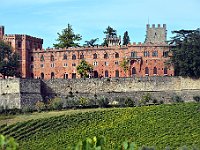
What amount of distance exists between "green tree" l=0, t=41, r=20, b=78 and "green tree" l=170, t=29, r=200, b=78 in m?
20.2

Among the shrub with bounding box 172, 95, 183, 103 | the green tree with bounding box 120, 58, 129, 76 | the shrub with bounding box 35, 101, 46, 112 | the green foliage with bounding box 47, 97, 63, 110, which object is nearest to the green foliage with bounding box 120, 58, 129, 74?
the green tree with bounding box 120, 58, 129, 76

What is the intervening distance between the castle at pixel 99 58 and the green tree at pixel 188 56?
6290 millimetres

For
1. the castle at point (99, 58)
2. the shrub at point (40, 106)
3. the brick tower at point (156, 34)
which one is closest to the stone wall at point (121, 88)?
the shrub at point (40, 106)

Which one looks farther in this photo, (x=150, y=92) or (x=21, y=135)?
(x=150, y=92)

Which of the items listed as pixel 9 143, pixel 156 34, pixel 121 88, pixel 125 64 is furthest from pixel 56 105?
pixel 9 143

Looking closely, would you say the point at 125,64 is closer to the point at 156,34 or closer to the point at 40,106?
the point at 156,34

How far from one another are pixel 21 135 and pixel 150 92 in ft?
66.5

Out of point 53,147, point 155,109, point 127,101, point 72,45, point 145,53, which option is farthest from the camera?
point 72,45

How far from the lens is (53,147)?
46.3m

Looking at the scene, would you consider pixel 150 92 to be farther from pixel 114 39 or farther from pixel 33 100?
pixel 114 39

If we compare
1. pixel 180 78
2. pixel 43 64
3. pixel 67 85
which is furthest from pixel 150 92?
pixel 43 64

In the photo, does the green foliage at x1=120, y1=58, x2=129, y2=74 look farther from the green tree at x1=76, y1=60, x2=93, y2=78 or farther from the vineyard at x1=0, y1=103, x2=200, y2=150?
the vineyard at x1=0, y1=103, x2=200, y2=150

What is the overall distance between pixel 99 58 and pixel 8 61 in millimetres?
12621

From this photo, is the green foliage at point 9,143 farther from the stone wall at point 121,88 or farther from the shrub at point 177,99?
the stone wall at point 121,88
